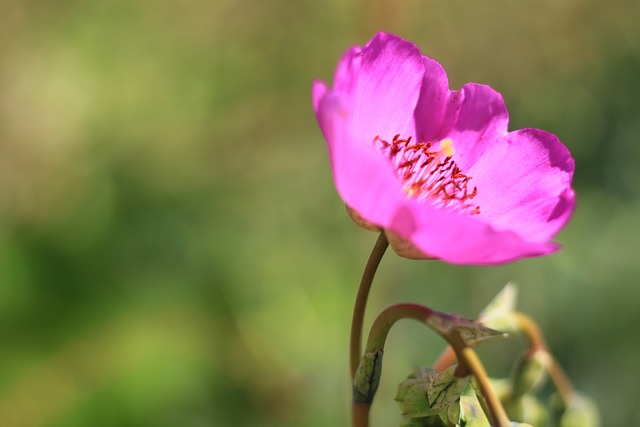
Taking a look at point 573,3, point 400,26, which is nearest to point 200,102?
A: point 400,26

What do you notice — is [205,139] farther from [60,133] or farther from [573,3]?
[573,3]

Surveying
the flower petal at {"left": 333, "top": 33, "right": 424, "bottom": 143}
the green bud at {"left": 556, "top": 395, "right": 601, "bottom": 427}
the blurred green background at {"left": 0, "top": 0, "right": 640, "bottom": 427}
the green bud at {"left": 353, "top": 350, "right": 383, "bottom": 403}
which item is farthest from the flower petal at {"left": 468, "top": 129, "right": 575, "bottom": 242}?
the blurred green background at {"left": 0, "top": 0, "right": 640, "bottom": 427}

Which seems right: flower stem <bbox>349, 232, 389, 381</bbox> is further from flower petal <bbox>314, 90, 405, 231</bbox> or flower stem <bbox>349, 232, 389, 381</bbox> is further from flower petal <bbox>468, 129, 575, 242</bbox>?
flower petal <bbox>468, 129, 575, 242</bbox>

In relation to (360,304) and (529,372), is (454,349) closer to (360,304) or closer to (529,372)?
(360,304)

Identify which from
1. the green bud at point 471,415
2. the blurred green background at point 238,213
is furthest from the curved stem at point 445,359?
the blurred green background at point 238,213

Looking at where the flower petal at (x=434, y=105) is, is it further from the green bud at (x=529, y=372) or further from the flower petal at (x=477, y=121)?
the green bud at (x=529, y=372)
